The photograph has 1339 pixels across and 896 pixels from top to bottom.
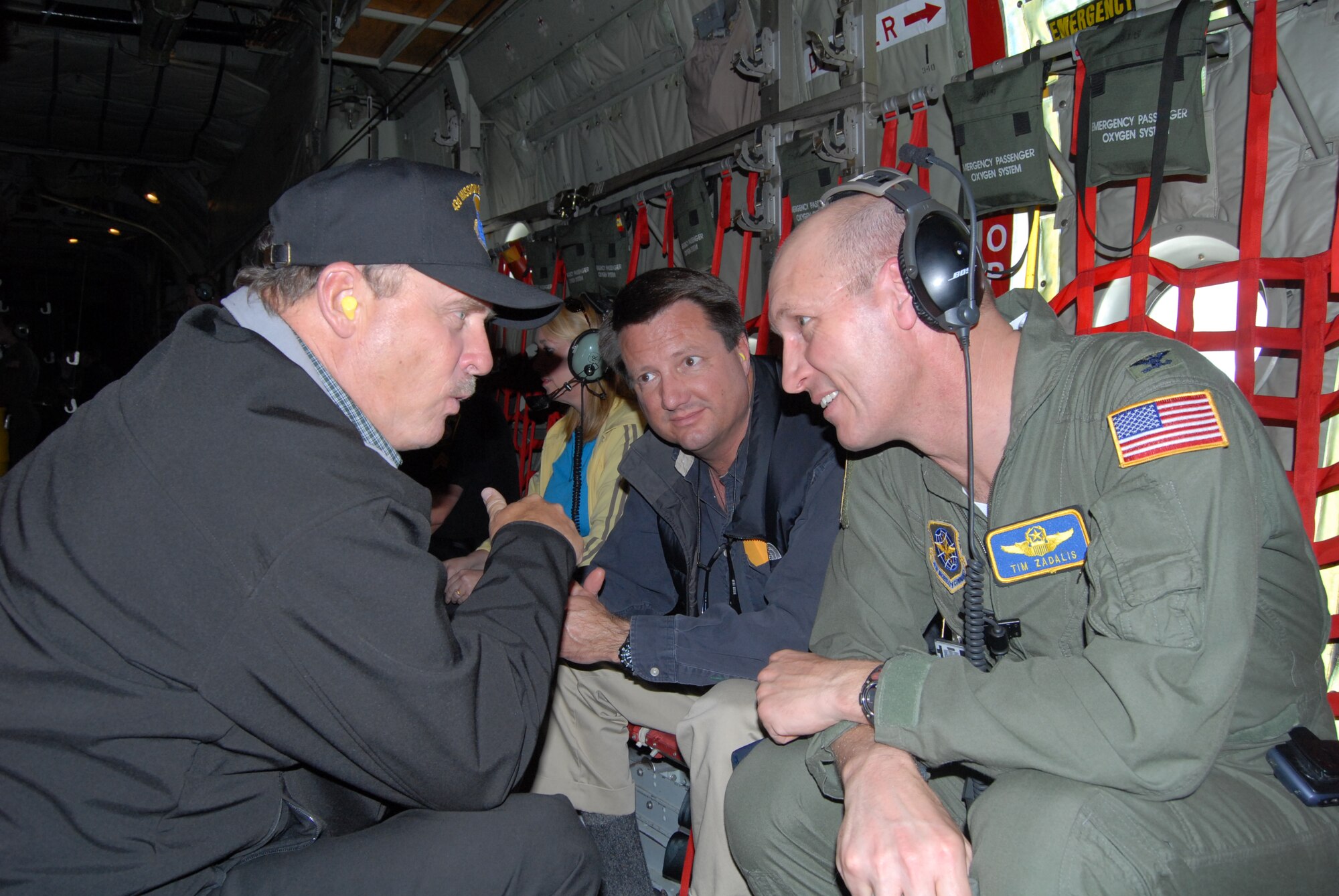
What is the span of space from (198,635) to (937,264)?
4.40 ft

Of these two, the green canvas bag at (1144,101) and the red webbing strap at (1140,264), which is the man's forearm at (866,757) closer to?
the red webbing strap at (1140,264)

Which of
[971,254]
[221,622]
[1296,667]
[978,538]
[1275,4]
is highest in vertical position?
[1275,4]

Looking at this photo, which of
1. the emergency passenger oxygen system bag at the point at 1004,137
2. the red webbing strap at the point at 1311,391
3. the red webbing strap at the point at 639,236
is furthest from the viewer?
the red webbing strap at the point at 639,236

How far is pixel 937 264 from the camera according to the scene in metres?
1.53

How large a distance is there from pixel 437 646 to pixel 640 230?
3.97 m

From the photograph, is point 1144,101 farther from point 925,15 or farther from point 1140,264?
point 925,15

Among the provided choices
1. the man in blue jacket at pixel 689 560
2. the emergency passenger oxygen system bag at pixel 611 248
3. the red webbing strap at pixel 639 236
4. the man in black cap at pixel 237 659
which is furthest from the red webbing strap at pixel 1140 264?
the emergency passenger oxygen system bag at pixel 611 248

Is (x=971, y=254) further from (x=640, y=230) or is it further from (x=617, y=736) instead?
(x=640, y=230)

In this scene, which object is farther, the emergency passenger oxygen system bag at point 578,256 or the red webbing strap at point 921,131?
the emergency passenger oxygen system bag at point 578,256

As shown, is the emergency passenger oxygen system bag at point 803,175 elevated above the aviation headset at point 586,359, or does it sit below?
above

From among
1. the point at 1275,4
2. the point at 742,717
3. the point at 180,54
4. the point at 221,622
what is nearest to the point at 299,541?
the point at 221,622

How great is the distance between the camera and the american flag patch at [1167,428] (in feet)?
4.17

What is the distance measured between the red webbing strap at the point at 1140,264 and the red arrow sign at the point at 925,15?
1.13 meters

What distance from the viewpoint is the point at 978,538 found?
1.67 meters
